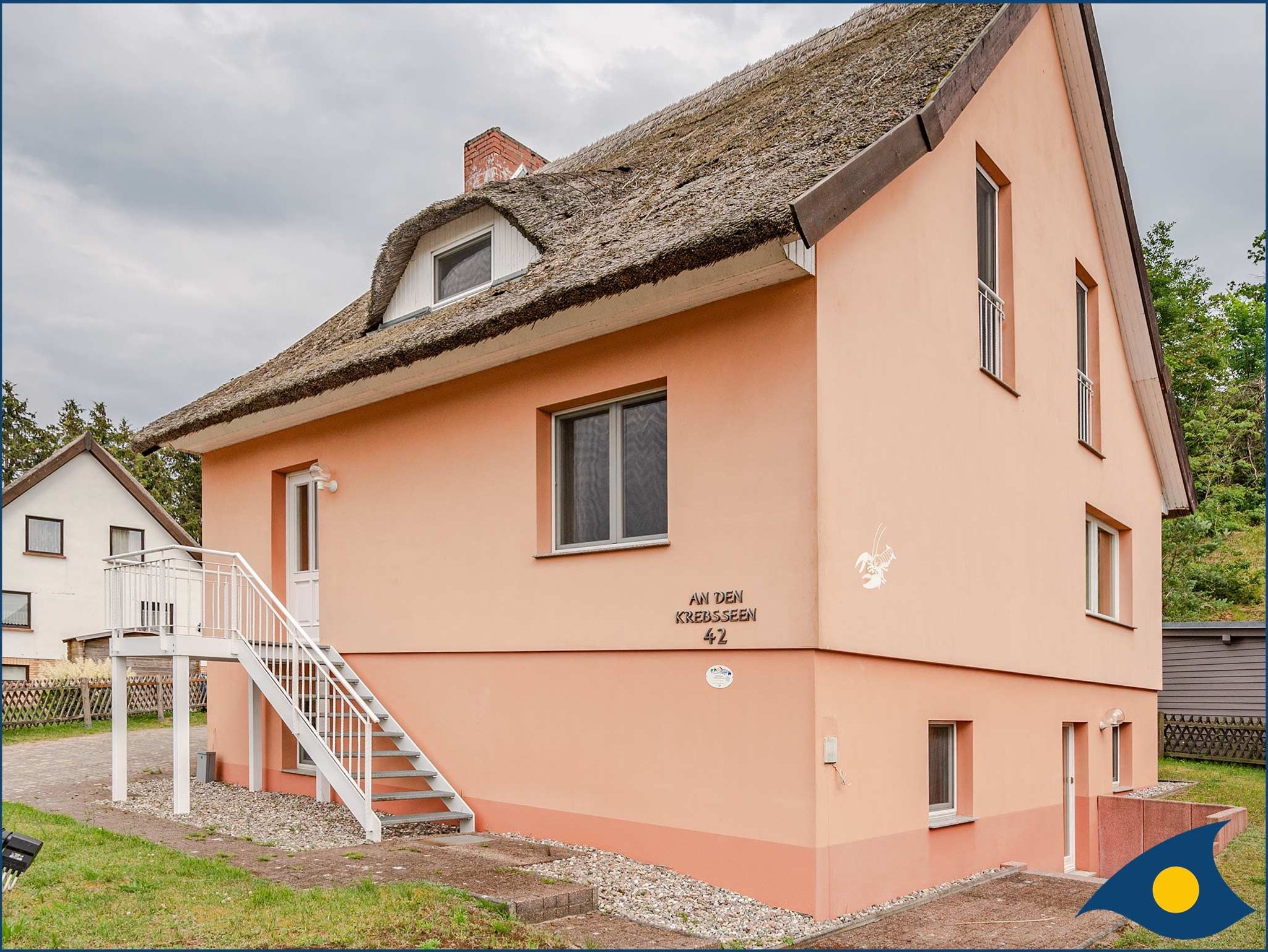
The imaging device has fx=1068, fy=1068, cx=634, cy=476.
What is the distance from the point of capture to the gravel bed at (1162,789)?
45.5 ft

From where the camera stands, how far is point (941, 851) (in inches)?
351

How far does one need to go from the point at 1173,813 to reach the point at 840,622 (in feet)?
21.1

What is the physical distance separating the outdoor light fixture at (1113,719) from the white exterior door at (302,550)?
9629 millimetres

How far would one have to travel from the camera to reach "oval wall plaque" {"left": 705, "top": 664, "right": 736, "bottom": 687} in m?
8.02

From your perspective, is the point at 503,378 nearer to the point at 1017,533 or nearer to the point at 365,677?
the point at 365,677

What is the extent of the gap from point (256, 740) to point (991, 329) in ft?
30.7

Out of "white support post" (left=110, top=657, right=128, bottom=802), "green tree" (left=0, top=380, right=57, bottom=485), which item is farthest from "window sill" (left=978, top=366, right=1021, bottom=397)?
"green tree" (left=0, top=380, right=57, bottom=485)

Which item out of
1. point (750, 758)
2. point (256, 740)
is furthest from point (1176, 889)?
point (256, 740)

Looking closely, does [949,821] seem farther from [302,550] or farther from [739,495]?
[302,550]

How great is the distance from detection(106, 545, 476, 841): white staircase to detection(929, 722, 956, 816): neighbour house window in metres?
4.20

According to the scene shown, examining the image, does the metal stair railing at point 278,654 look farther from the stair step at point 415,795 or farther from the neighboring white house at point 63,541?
the neighboring white house at point 63,541

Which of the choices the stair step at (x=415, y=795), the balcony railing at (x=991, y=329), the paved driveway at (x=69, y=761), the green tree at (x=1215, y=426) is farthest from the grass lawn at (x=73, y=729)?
the green tree at (x=1215, y=426)

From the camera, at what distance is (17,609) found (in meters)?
27.0

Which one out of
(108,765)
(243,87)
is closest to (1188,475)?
(243,87)
